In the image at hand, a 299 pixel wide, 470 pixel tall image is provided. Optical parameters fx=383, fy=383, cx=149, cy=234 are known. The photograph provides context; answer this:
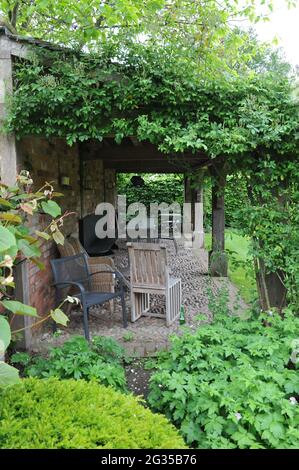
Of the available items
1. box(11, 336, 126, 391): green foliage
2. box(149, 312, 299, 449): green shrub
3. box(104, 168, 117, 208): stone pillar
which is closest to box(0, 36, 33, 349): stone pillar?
box(11, 336, 126, 391): green foliage

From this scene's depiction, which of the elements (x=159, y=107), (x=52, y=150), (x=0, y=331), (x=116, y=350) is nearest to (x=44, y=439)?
(x=0, y=331)

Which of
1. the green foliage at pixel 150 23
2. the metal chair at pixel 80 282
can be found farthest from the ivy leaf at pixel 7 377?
the green foliage at pixel 150 23

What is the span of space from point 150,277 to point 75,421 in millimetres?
2497

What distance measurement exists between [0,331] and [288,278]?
2.54 meters

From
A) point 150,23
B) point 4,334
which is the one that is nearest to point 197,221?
point 150,23

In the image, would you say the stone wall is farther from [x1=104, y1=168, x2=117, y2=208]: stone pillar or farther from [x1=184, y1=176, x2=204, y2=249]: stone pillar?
[x1=184, y1=176, x2=204, y2=249]: stone pillar

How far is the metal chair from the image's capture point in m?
3.53

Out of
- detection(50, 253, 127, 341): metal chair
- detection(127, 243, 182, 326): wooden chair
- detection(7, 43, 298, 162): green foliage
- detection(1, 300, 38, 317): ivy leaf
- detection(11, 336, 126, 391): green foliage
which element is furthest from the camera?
detection(127, 243, 182, 326): wooden chair

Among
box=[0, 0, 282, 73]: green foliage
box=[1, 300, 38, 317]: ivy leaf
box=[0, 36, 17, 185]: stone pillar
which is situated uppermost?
box=[0, 0, 282, 73]: green foliage

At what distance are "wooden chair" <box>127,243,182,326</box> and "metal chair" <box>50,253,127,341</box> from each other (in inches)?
6.9

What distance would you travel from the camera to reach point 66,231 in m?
5.13

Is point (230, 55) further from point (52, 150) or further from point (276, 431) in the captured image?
point (276, 431)

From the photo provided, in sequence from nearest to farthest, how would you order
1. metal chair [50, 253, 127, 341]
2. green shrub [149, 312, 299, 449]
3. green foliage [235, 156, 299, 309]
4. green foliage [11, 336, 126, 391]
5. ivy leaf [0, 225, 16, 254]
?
1. ivy leaf [0, 225, 16, 254]
2. green shrub [149, 312, 299, 449]
3. green foliage [11, 336, 126, 391]
4. green foliage [235, 156, 299, 309]
5. metal chair [50, 253, 127, 341]

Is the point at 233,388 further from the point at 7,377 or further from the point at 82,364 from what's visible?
the point at 7,377
